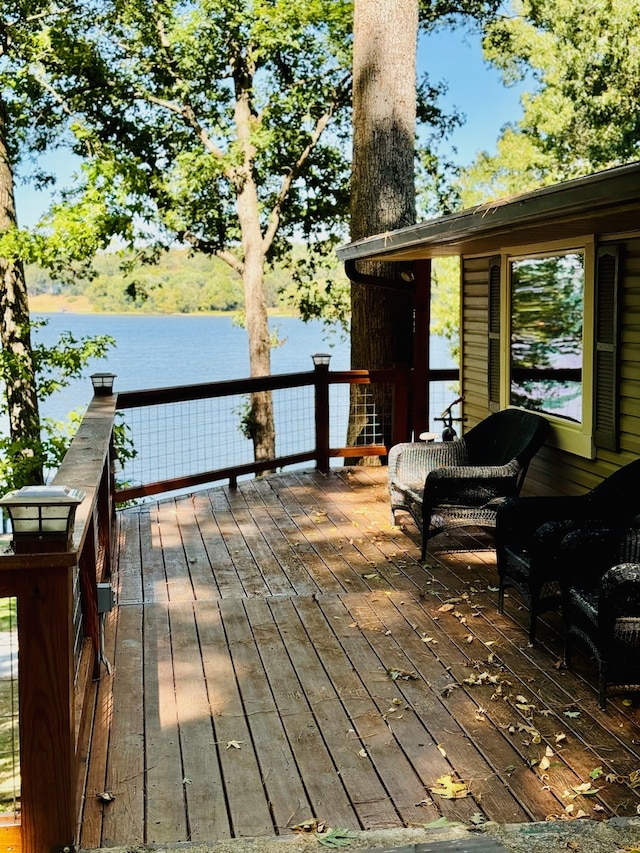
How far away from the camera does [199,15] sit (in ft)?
47.2

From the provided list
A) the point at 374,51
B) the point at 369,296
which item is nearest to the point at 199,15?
the point at 374,51

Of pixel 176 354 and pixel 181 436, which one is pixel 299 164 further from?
pixel 176 354

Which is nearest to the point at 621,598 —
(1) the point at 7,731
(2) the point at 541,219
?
(2) the point at 541,219

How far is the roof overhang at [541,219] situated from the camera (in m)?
3.01

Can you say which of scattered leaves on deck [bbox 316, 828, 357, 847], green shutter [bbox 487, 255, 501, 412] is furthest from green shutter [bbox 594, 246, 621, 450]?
scattered leaves on deck [bbox 316, 828, 357, 847]

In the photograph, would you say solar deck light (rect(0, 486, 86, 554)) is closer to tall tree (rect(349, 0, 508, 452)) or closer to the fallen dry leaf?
the fallen dry leaf

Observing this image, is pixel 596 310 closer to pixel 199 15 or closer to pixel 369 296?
pixel 369 296

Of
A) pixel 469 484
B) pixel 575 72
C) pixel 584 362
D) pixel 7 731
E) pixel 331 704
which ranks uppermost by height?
pixel 575 72

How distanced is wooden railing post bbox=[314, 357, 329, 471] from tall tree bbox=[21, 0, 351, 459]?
7.44 metres

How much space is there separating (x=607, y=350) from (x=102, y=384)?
3.57 meters

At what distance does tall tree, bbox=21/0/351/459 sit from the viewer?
1457cm

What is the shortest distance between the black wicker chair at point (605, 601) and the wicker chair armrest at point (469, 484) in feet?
5.48

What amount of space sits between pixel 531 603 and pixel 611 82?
53.0 ft

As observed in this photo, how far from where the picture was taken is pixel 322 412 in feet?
28.4
